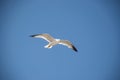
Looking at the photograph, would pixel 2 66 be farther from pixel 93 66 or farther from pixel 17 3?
pixel 93 66

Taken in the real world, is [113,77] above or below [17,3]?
below

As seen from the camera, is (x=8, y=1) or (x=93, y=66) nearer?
(x=8, y=1)

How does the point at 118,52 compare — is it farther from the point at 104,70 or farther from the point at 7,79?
the point at 7,79

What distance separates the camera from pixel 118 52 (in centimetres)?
743

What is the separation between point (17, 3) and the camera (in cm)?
680

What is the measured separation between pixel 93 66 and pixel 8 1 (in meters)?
2.09

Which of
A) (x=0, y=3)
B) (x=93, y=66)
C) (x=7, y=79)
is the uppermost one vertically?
(x=0, y=3)

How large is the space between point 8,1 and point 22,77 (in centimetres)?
143

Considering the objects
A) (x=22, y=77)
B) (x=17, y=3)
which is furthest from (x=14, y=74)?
(x=17, y=3)

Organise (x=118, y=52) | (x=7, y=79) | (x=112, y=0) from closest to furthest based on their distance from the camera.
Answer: (x=7, y=79)
(x=112, y=0)
(x=118, y=52)

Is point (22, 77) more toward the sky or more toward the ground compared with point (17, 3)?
more toward the ground

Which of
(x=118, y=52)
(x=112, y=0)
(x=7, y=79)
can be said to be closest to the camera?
(x=7, y=79)

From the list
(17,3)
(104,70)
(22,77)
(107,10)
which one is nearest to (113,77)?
(104,70)

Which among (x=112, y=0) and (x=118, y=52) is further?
(x=118, y=52)
